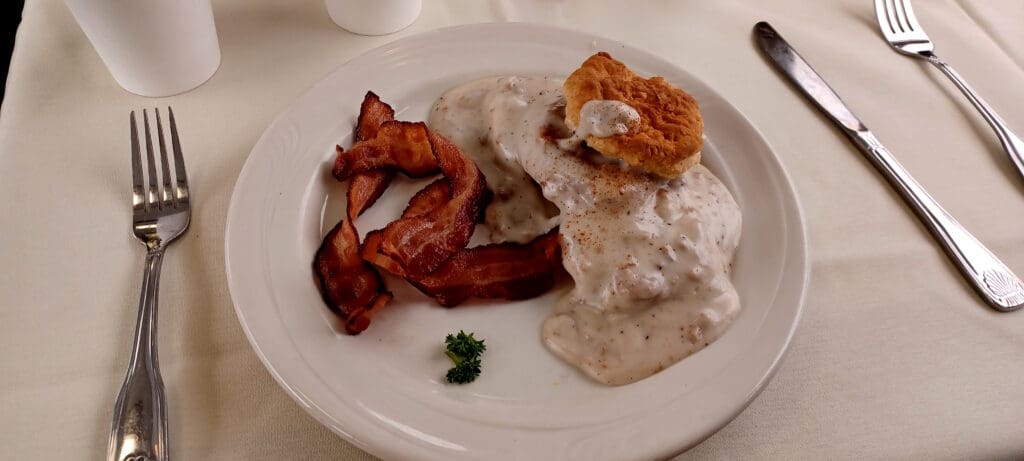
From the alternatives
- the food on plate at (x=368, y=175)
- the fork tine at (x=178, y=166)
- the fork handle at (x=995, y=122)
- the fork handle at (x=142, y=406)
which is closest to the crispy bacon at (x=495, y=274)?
the food on plate at (x=368, y=175)

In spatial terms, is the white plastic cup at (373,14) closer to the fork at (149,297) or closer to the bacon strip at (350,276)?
the fork at (149,297)

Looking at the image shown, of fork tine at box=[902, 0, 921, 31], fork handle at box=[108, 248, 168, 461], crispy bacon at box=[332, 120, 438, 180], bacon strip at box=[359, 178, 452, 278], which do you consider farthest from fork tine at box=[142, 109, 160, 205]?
fork tine at box=[902, 0, 921, 31]

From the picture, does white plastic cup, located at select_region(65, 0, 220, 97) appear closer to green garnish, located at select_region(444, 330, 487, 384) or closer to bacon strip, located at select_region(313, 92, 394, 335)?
bacon strip, located at select_region(313, 92, 394, 335)

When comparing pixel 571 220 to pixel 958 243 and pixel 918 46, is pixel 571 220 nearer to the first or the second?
pixel 958 243

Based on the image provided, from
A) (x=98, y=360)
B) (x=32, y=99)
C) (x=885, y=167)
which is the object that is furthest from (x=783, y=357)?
(x=32, y=99)

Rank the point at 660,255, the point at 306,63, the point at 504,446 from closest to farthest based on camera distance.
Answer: the point at 504,446, the point at 660,255, the point at 306,63

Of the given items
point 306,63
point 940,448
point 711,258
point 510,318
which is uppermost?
point 306,63

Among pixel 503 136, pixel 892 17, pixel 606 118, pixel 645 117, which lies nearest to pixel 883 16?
pixel 892 17

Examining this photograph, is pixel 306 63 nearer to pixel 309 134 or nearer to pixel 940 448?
pixel 309 134
